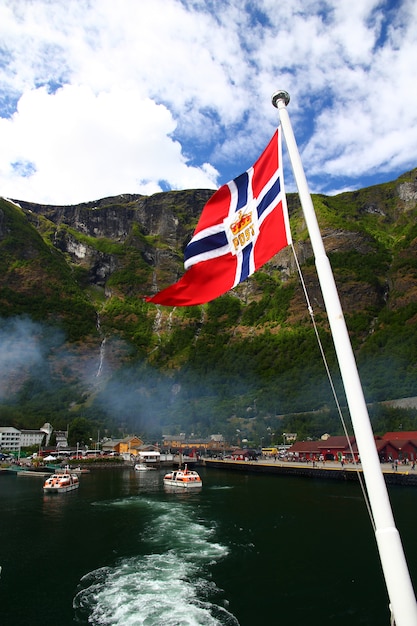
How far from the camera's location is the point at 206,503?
42.9 meters

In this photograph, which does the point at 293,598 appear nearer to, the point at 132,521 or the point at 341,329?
the point at 341,329

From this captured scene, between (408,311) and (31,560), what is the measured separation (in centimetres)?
14090

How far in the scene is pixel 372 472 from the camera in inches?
155

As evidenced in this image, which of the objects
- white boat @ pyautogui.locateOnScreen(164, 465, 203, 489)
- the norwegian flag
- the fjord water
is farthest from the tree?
the norwegian flag

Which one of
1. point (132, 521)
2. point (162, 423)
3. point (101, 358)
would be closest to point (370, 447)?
point (132, 521)

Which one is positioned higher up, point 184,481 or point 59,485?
point 59,485

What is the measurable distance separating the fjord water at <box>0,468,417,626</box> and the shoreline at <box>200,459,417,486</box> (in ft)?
39.9

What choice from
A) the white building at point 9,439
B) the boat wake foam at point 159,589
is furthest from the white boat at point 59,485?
the white building at point 9,439

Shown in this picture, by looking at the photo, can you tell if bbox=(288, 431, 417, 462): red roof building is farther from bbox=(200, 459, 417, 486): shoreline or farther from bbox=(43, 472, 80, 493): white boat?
bbox=(43, 472, 80, 493): white boat

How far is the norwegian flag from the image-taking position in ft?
21.8

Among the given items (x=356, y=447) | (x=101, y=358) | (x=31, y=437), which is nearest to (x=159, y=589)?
(x=356, y=447)

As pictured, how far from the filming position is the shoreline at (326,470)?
5187 centimetres

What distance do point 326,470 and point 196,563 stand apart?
153 ft

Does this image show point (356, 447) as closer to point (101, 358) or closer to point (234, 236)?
point (234, 236)
